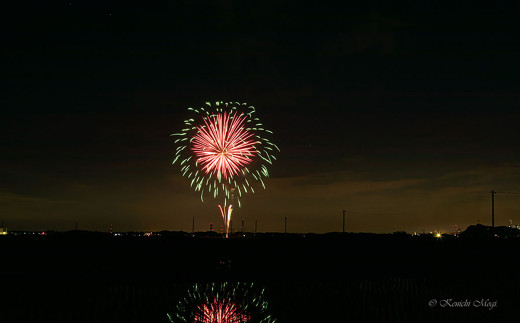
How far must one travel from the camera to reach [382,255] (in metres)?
56.0

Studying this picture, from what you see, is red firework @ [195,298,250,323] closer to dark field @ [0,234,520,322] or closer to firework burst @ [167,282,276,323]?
firework burst @ [167,282,276,323]

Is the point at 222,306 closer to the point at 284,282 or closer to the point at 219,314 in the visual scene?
the point at 219,314

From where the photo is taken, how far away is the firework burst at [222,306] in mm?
19920

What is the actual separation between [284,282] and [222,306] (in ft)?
37.7

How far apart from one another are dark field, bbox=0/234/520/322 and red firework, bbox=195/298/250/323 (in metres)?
1.47

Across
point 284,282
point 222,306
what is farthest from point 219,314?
point 284,282

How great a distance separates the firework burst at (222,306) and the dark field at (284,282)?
0.67m

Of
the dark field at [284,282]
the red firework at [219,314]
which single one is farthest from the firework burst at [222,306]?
the dark field at [284,282]

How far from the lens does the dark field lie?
863 inches

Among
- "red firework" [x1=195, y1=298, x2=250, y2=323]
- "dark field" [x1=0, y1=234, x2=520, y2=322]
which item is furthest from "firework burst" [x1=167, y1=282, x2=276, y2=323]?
"dark field" [x1=0, y1=234, x2=520, y2=322]

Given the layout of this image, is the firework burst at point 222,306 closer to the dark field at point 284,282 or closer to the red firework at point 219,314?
the red firework at point 219,314

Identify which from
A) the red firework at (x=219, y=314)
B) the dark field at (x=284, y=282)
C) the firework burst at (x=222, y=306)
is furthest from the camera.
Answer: the dark field at (x=284, y=282)

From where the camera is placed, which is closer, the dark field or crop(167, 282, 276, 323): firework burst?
crop(167, 282, 276, 323): firework burst

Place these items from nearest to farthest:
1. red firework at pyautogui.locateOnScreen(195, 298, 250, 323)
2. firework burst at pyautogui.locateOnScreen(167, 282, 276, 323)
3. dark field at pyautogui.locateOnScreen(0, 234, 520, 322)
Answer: red firework at pyautogui.locateOnScreen(195, 298, 250, 323), firework burst at pyautogui.locateOnScreen(167, 282, 276, 323), dark field at pyautogui.locateOnScreen(0, 234, 520, 322)
